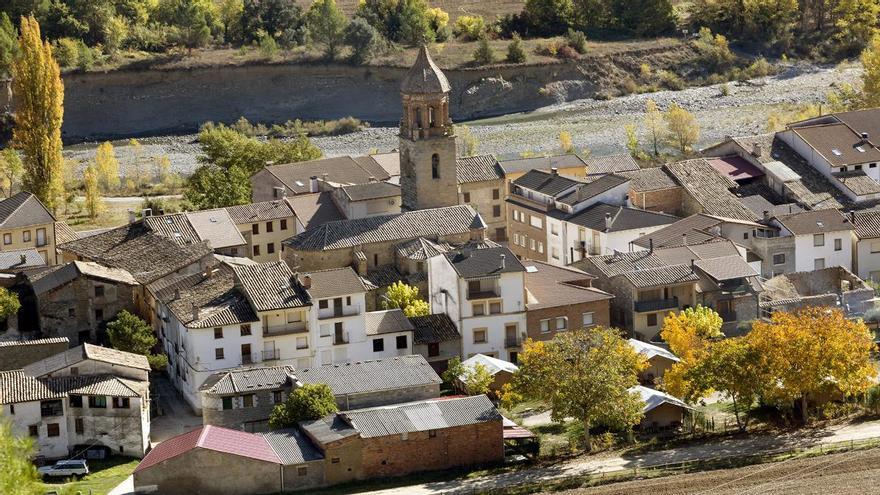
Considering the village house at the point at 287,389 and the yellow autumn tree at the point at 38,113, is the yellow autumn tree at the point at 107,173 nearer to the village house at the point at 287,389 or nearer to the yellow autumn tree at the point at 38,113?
the yellow autumn tree at the point at 38,113

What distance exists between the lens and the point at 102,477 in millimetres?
61375

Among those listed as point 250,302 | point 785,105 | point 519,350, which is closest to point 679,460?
point 519,350

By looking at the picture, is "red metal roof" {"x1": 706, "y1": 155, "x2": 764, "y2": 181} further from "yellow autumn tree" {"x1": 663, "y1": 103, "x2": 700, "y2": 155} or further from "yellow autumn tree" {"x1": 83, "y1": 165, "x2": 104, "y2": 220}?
"yellow autumn tree" {"x1": 83, "y1": 165, "x2": 104, "y2": 220}

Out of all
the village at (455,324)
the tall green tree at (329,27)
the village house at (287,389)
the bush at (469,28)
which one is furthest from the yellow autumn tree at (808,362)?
the bush at (469,28)

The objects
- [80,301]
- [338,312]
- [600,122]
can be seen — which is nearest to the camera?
[338,312]

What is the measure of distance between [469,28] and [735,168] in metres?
68.5

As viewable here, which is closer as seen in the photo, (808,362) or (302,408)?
(808,362)

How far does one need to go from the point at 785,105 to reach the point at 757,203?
50.6 m

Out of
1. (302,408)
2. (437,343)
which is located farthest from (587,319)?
(302,408)

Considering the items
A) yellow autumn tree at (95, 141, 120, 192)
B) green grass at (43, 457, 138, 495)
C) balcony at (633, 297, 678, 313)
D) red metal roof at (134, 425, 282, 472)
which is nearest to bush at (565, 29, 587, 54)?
yellow autumn tree at (95, 141, 120, 192)

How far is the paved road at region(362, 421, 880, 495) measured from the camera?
195 feet

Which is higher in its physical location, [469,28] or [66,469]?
[469,28]

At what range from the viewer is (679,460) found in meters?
60.2

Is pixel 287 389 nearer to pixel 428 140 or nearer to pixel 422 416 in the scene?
pixel 422 416
